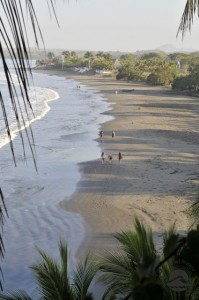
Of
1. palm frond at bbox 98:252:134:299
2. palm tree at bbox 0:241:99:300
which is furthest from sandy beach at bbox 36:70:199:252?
palm tree at bbox 0:241:99:300

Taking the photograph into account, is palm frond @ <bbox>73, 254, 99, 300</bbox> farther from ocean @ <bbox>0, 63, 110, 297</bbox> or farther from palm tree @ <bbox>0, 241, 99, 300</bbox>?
ocean @ <bbox>0, 63, 110, 297</bbox>

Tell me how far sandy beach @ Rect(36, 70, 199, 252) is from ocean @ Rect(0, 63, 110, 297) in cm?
60

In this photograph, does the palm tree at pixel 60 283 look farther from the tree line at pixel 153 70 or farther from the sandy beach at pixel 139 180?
the tree line at pixel 153 70

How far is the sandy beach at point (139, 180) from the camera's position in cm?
1268

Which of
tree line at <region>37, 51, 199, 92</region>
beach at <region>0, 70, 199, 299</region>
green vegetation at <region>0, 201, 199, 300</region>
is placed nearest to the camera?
green vegetation at <region>0, 201, 199, 300</region>

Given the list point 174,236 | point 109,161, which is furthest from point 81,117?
point 174,236

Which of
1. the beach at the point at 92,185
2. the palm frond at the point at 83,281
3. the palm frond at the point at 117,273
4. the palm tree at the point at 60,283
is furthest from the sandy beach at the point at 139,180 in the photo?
the palm tree at the point at 60,283

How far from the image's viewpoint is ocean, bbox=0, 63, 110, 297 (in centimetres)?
1038

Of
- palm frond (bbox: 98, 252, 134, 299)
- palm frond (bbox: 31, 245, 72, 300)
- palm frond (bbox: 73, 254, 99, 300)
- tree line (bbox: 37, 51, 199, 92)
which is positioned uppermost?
palm frond (bbox: 31, 245, 72, 300)

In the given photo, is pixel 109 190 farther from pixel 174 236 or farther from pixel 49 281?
pixel 174 236

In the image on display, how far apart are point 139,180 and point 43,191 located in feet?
12.8

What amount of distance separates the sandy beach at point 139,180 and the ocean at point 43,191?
0.60 m

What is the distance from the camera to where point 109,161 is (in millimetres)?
19656

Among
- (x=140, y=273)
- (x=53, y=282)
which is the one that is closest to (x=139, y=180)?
(x=53, y=282)
